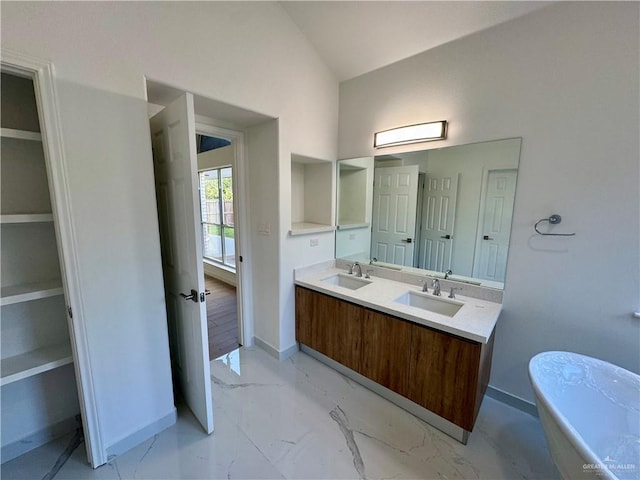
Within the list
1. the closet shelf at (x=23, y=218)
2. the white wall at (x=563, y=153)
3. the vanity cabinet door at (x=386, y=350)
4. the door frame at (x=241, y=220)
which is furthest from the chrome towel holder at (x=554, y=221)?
the closet shelf at (x=23, y=218)

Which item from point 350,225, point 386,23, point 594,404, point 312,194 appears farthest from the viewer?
point 312,194

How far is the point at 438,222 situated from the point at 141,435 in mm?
2554

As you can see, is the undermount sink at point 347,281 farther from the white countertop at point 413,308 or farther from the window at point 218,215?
the window at point 218,215

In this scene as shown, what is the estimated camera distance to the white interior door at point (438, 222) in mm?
2174

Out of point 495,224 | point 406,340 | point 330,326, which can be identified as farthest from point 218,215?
point 495,224

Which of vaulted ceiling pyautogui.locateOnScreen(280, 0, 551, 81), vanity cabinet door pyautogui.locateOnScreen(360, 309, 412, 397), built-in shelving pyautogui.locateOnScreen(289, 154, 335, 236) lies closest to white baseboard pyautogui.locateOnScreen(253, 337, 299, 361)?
vanity cabinet door pyautogui.locateOnScreen(360, 309, 412, 397)

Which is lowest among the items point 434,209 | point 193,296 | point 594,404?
point 594,404

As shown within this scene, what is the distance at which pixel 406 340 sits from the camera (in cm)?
183

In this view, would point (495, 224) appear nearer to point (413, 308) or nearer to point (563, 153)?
point (563, 153)

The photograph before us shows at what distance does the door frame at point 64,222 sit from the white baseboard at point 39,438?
36 cm

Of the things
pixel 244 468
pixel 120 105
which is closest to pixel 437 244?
pixel 244 468

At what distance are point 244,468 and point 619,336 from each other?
7.55ft

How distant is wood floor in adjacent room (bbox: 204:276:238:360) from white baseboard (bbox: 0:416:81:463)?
1.04m

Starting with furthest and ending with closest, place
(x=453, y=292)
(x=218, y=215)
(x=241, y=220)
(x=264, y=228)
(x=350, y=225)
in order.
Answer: (x=218, y=215)
(x=350, y=225)
(x=241, y=220)
(x=264, y=228)
(x=453, y=292)
